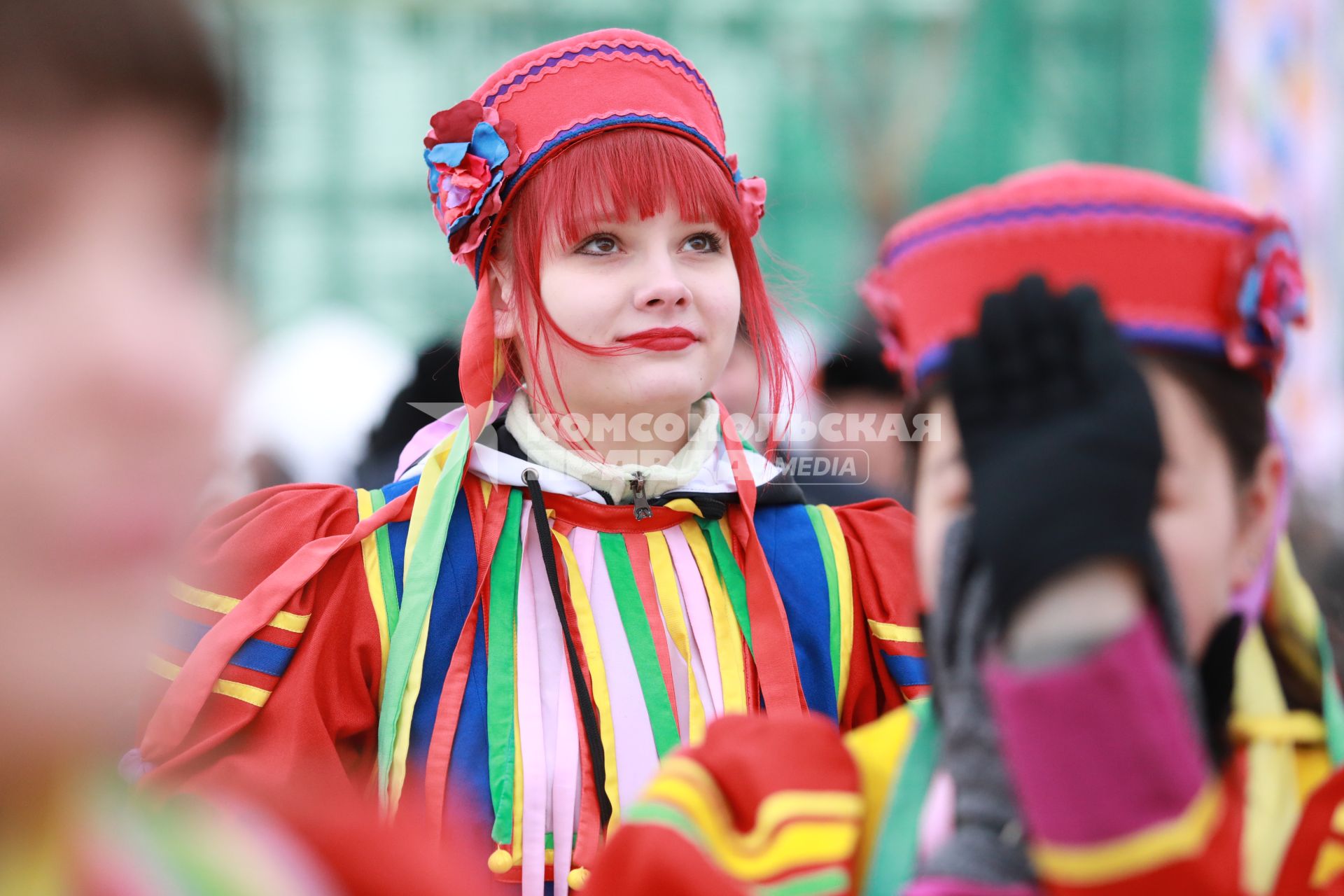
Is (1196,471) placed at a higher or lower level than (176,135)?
lower

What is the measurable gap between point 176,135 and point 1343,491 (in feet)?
15.9

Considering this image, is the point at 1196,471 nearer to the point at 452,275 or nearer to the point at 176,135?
the point at 176,135

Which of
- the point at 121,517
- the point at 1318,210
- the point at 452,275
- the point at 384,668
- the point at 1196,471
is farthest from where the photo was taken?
the point at 452,275

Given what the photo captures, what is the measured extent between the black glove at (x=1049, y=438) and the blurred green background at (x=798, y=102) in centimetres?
981

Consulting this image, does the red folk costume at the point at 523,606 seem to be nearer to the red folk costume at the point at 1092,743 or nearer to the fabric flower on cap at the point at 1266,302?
the red folk costume at the point at 1092,743

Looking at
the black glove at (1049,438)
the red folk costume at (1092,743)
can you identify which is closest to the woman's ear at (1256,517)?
the red folk costume at (1092,743)

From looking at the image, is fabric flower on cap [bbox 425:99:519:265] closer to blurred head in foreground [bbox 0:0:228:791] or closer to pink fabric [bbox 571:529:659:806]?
pink fabric [bbox 571:529:659:806]

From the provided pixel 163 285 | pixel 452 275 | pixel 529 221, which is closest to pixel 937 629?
pixel 163 285

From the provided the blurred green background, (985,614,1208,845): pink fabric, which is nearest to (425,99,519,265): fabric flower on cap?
(985,614,1208,845): pink fabric

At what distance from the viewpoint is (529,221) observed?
1897 millimetres

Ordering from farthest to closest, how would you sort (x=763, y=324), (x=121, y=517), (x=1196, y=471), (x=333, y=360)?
1. (x=333, y=360)
2. (x=763, y=324)
3. (x=1196, y=471)
4. (x=121, y=517)

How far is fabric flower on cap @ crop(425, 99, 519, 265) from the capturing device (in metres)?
1.93

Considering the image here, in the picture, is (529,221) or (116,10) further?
(529,221)

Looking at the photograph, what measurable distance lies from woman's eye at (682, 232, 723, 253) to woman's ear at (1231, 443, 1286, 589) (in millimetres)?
948
